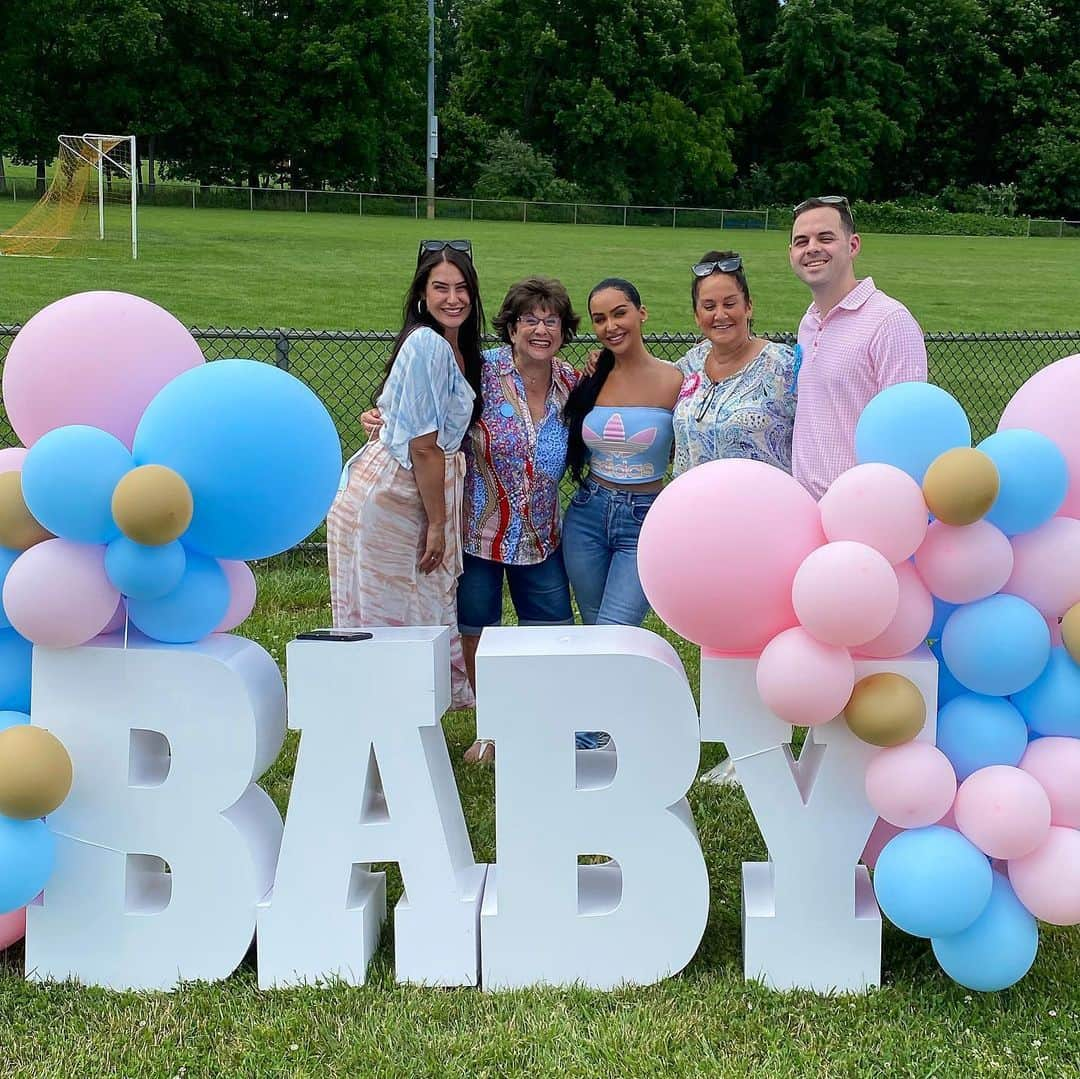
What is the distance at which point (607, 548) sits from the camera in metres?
3.91

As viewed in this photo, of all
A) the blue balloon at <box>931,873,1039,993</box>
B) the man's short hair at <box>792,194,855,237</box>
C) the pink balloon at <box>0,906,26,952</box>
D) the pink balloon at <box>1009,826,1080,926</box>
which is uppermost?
the man's short hair at <box>792,194,855,237</box>

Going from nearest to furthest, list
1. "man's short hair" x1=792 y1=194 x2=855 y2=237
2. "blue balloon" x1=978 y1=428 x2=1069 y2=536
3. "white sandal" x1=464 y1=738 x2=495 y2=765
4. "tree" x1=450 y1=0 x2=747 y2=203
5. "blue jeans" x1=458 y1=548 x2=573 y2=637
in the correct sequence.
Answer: "blue balloon" x1=978 y1=428 x2=1069 y2=536 < "man's short hair" x1=792 y1=194 x2=855 y2=237 < "blue jeans" x1=458 y1=548 x2=573 y2=637 < "white sandal" x1=464 y1=738 x2=495 y2=765 < "tree" x1=450 y1=0 x2=747 y2=203

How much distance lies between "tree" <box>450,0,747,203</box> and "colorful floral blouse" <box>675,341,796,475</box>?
1770 inches

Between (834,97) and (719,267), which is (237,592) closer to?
(719,267)

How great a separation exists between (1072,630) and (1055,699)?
17 centimetres

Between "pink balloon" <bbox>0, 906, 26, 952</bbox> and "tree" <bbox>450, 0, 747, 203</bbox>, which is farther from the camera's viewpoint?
"tree" <bbox>450, 0, 747, 203</bbox>

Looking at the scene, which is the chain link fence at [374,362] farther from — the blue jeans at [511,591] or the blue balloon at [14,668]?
the blue balloon at [14,668]

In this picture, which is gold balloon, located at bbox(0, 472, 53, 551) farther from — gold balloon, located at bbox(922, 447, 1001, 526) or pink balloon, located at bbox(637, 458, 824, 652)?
gold balloon, located at bbox(922, 447, 1001, 526)

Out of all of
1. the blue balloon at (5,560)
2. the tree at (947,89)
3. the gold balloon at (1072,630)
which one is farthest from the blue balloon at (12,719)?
the tree at (947,89)

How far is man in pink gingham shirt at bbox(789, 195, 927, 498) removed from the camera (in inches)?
129

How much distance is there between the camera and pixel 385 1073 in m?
2.52

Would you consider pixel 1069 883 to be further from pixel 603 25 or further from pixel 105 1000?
pixel 603 25

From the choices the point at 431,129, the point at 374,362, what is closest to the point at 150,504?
the point at 374,362

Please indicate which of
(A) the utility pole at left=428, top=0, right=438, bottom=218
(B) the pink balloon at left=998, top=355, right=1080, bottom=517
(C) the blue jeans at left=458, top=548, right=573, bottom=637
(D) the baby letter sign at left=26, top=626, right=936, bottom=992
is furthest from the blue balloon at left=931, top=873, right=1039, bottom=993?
(A) the utility pole at left=428, top=0, right=438, bottom=218
